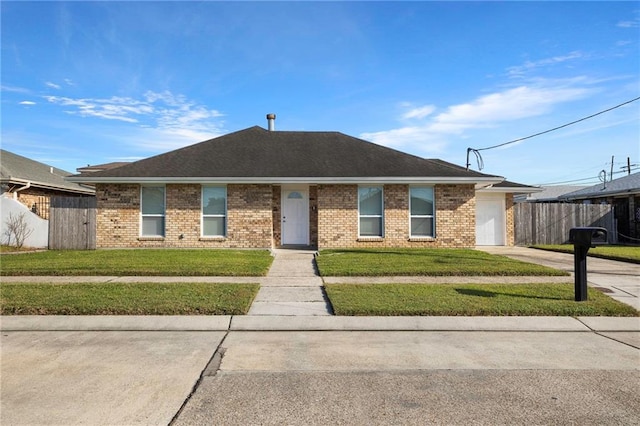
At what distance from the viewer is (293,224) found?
53.3ft

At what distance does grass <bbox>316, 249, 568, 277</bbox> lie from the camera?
1000 centimetres

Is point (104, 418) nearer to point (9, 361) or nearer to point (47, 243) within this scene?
point (9, 361)

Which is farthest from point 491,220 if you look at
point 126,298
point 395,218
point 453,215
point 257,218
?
point 126,298

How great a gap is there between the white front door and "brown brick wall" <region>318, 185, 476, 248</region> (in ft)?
3.40

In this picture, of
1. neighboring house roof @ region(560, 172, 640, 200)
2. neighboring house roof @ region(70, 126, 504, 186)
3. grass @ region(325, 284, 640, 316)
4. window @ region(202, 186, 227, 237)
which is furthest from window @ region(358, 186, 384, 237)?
neighboring house roof @ region(560, 172, 640, 200)

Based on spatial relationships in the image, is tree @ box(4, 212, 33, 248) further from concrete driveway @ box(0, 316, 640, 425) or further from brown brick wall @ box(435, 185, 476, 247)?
brown brick wall @ box(435, 185, 476, 247)

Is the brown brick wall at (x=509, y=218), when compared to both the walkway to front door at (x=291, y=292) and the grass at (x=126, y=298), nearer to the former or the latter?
the walkway to front door at (x=291, y=292)

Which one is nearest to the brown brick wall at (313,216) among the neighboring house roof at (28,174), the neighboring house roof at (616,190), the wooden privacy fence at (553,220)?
the neighboring house roof at (28,174)

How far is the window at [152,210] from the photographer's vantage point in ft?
50.2

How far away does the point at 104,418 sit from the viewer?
3395 millimetres

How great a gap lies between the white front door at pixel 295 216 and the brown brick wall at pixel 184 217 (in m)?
0.99

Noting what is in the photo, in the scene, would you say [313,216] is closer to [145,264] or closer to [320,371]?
[145,264]

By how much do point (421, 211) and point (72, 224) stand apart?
498 inches

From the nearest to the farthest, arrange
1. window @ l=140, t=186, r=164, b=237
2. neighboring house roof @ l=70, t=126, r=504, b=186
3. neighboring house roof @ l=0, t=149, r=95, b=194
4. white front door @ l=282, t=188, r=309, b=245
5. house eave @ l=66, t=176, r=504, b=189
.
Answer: house eave @ l=66, t=176, r=504, b=189 → neighboring house roof @ l=70, t=126, r=504, b=186 → window @ l=140, t=186, r=164, b=237 → white front door @ l=282, t=188, r=309, b=245 → neighboring house roof @ l=0, t=149, r=95, b=194
